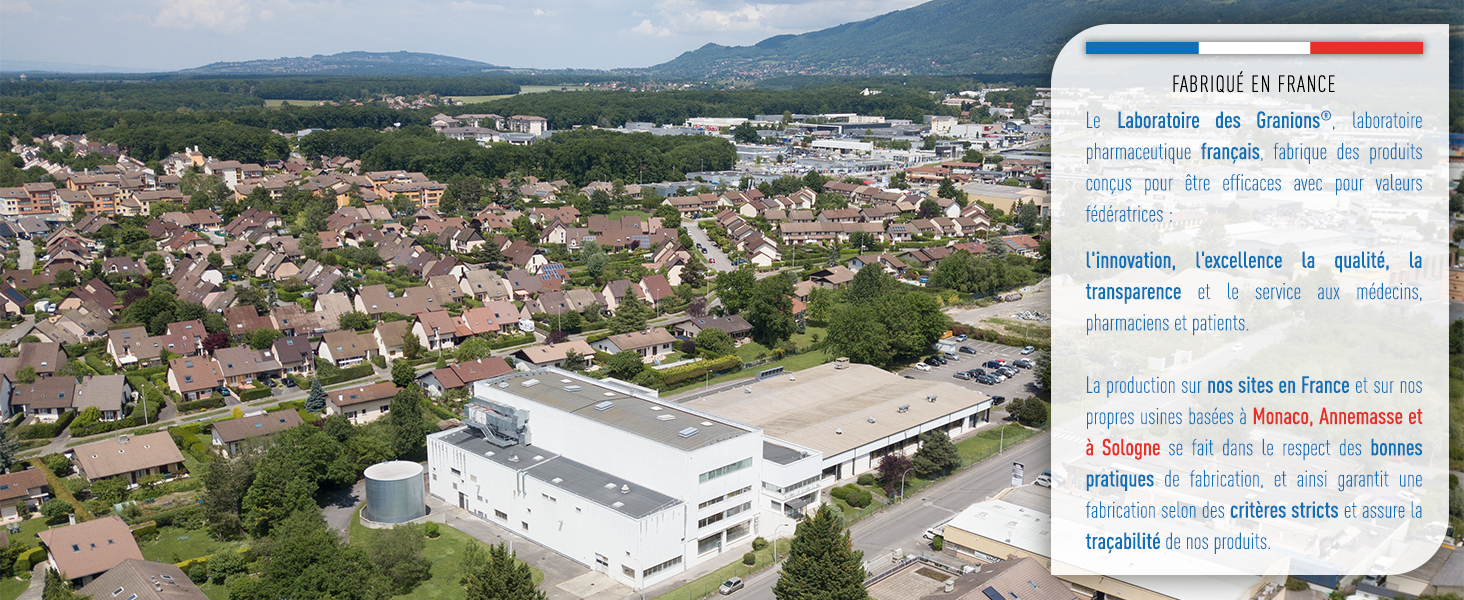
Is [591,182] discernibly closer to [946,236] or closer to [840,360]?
[946,236]

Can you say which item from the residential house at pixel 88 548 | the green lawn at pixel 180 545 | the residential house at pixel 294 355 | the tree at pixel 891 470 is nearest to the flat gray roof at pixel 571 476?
the green lawn at pixel 180 545

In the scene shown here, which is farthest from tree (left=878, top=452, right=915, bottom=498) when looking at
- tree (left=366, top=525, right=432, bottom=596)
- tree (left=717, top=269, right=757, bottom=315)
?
tree (left=717, top=269, right=757, bottom=315)

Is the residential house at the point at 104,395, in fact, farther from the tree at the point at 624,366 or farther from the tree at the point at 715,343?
the tree at the point at 715,343

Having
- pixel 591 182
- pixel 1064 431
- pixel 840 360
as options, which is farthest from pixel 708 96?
pixel 1064 431

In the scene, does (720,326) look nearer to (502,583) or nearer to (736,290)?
(736,290)

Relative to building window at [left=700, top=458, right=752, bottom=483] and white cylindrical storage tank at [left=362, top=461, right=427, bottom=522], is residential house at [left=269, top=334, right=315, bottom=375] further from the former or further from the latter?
building window at [left=700, top=458, right=752, bottom=483]
